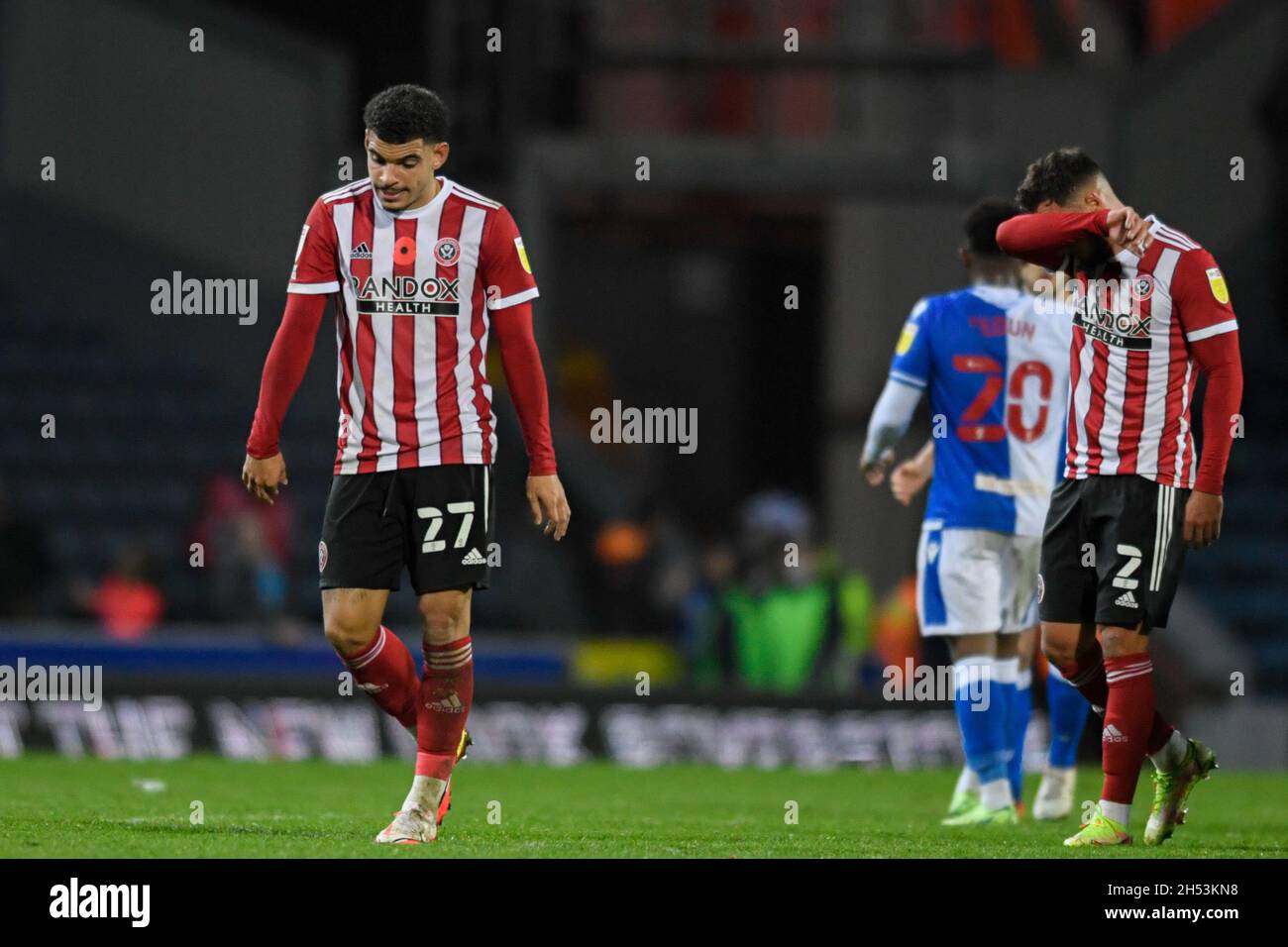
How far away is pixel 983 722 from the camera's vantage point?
846cm

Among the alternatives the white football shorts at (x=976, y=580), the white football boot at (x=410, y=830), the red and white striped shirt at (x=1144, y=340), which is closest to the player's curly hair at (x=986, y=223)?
the white football shorts at (x=976, y=580)

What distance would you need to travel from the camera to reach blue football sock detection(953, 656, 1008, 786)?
8.45 m

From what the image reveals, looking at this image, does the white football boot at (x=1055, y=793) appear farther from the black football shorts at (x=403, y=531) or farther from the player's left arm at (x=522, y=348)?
the black football shorts at (x=403, y=531)

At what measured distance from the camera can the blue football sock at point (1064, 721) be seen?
8.77 metres

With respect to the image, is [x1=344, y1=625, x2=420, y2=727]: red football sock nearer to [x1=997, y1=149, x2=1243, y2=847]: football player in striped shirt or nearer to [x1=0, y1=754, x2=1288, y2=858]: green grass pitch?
[x1=0, y1=754, x2=1288, y2=858]: green grass pitch

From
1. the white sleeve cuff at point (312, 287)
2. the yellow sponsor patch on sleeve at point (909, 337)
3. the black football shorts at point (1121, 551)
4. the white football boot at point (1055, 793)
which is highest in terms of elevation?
the white sleeve cuff at point (312, 287)

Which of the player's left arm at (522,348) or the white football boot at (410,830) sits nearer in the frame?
the white football boot at (410,830)

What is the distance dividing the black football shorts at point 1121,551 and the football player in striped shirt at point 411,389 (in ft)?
5.50

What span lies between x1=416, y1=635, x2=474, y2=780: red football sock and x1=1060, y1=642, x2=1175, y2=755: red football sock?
1986 mm

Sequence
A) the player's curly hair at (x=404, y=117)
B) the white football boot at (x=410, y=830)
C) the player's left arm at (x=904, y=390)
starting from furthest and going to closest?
the player's left arm at (x=904, y=390) < the player's curly hair at (x=404, y=117) < the white football boot at (x=410, y=830)

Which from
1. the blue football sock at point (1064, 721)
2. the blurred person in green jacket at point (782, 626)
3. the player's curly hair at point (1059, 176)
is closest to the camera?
the player's curly hair at point (1059, 176)

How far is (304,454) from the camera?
61.5 feet

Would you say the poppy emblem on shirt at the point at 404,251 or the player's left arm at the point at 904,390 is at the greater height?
the poppy emblem on shirt at the point at 404,251

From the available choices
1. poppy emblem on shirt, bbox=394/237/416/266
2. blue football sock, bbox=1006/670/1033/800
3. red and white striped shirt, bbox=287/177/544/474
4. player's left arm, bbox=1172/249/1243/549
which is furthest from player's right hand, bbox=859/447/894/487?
poppy emblem on shirt, bbox=394/237/416/266
